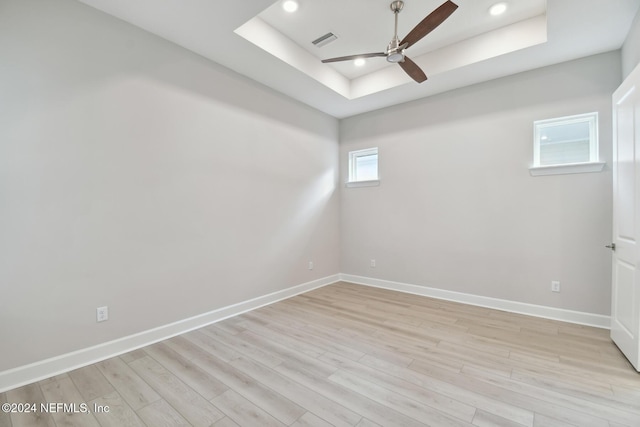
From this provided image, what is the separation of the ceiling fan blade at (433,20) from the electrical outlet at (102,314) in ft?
11.3

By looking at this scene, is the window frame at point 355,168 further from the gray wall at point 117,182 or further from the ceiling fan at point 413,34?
the ceiling fan at point 413,34

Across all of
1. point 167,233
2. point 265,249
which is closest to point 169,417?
point 167,233

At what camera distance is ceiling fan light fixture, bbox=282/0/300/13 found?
8.67ft

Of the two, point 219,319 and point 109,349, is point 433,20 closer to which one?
point 219,319

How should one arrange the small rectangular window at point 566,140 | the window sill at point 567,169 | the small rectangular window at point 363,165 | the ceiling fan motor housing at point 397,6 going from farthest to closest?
the small rectangular window at point 363,165
the small rectangular window at point 566,140
the window sill at point 567,169
the ceiling fan motor housing at point 397,6

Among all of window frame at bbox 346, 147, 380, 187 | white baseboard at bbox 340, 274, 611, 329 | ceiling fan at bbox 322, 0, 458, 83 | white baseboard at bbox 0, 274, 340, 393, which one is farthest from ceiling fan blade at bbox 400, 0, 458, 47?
white baseboard at bbox 0, 274, 340, 393

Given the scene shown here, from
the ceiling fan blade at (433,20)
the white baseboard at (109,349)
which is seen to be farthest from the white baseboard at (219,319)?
the ceiling fan blade at (433,20)

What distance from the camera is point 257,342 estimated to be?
264 centimetres

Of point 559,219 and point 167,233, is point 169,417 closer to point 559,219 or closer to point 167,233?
point 167,233

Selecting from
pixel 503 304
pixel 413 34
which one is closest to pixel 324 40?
pixel 413 34

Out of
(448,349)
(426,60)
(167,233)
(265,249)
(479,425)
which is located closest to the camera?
(479,425)

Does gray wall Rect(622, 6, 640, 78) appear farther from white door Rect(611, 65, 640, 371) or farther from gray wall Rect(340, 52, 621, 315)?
white door Rect(611, 65, 640, 371)

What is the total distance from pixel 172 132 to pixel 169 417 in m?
2.45

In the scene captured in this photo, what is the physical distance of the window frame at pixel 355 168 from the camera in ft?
15.2
